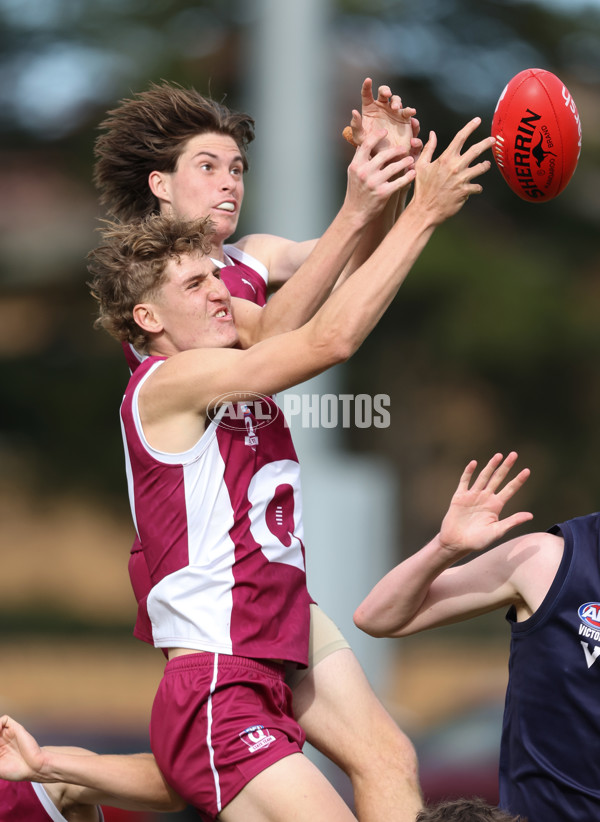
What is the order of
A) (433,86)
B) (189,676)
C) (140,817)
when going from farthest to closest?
1. (433,86)
2. (140,817)
3. (189,676)

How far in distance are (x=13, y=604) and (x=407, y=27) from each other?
32.8 ft

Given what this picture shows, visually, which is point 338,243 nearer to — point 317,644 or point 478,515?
point 478,515

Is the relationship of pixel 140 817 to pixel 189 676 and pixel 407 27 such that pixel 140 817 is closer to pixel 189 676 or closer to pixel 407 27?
pixel 189 676

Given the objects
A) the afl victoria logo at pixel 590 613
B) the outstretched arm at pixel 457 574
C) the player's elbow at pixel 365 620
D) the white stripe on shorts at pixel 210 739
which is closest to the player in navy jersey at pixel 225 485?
the white stripe on shorts at pixel 210 739

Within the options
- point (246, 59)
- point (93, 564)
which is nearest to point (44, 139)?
point (246, 59)

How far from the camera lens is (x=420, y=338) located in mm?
17203

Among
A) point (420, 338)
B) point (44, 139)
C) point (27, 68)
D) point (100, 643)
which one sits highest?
point (27, 68)

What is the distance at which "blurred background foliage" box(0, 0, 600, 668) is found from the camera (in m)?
16.7

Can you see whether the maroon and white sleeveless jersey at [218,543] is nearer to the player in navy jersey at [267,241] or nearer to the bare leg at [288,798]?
the player in navy jersey at [267,241]

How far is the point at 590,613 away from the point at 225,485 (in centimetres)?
107

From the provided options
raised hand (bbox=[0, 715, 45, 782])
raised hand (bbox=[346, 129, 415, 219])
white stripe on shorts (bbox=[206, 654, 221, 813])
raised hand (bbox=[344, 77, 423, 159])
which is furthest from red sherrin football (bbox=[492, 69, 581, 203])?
raised hand (bbox=[0, 715, 45, 782])

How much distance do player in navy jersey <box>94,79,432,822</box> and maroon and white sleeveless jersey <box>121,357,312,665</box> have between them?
0.72ft

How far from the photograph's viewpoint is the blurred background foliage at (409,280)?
54.9ft

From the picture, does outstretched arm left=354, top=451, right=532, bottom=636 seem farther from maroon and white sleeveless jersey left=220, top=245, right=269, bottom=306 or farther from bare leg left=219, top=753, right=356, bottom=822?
maroon and white sleeveless jersey left=220, top=245, right=269, bottom=306
